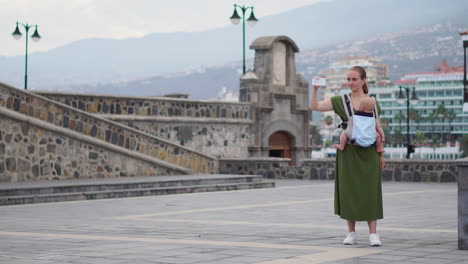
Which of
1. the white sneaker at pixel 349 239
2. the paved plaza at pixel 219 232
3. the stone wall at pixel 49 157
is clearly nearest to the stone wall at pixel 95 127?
the stone wall at pixel 49 157

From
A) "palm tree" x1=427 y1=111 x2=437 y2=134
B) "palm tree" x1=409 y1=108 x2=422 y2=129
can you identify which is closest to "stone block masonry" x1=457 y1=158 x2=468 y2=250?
"palm tree" x1=409 y1=108 x2=422 y2=129

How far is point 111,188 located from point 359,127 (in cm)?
1009

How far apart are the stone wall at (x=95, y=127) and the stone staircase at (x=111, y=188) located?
2.45 m

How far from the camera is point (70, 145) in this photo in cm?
1934

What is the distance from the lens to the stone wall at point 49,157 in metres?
18.2

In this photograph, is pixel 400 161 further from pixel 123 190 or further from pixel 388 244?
pixel 388 244

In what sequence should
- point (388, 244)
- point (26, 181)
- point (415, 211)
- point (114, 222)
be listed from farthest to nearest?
point (26, 181)
point (415, 211)
point (114, 222)
point (388, 244)

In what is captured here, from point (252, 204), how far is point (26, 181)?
645 centimetres

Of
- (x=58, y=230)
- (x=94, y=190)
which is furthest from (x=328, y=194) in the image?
(x=58, y=230)

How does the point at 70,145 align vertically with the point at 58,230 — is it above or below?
above

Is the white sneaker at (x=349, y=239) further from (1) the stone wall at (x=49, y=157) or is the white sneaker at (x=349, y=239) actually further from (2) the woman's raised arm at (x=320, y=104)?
A: (1) the stone wall at (x=49, y=157)

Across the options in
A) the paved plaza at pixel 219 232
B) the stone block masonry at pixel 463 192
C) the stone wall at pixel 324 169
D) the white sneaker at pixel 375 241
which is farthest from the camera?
the stone wall at pixel 324 169

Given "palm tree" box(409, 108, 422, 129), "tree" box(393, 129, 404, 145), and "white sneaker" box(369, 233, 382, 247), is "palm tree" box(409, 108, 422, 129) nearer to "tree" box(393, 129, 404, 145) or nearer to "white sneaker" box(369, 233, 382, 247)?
"tree" box(393, 129, 404, 145)

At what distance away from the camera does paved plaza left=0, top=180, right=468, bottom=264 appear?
6789mm
